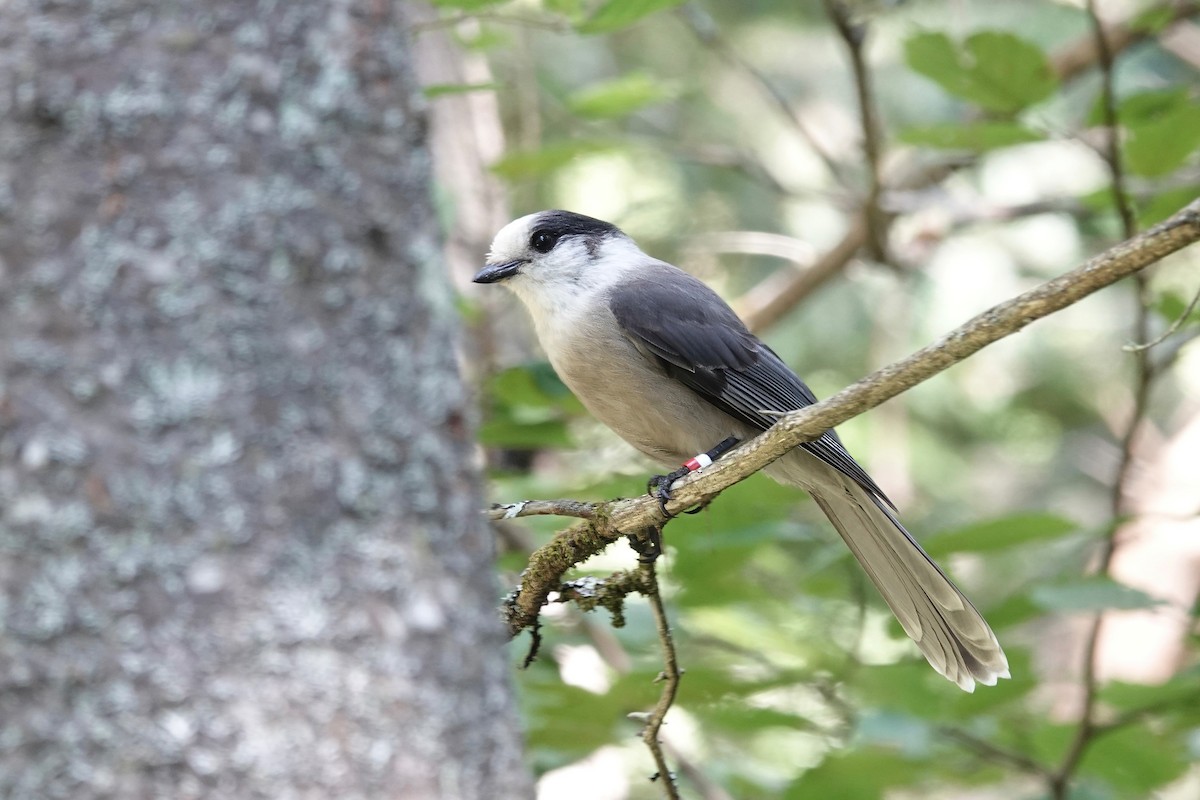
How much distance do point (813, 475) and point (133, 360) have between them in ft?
7.91

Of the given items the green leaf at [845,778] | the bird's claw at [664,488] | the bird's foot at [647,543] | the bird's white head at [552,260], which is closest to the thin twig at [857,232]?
the bird's white head at [552,260]

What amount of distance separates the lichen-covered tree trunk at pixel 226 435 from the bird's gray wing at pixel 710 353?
2009 millimetres

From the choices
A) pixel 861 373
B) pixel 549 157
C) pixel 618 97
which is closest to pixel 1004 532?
pixel 618 97

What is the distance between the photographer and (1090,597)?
10.0 ft

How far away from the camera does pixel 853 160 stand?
8.17 metres

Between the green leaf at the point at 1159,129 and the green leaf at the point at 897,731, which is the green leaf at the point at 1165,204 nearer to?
the green leaf at the point at 1159,129

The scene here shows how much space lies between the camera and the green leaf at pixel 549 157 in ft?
12.7

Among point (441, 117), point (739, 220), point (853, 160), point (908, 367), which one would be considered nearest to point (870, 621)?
point (908, 367)

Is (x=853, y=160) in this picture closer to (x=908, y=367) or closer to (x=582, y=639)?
(x=582, y=639)

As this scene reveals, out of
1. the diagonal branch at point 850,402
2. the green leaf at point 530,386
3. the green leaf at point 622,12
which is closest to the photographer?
the diagonal branch at point 850,402

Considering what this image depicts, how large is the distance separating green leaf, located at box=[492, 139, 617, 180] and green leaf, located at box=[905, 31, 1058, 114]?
108cm

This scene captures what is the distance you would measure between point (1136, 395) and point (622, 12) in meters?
2.07

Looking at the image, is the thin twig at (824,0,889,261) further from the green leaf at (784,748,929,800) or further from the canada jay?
the green leaf at (784,748,929,800)

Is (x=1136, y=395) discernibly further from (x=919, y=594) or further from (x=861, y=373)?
(x=861, y=373)
